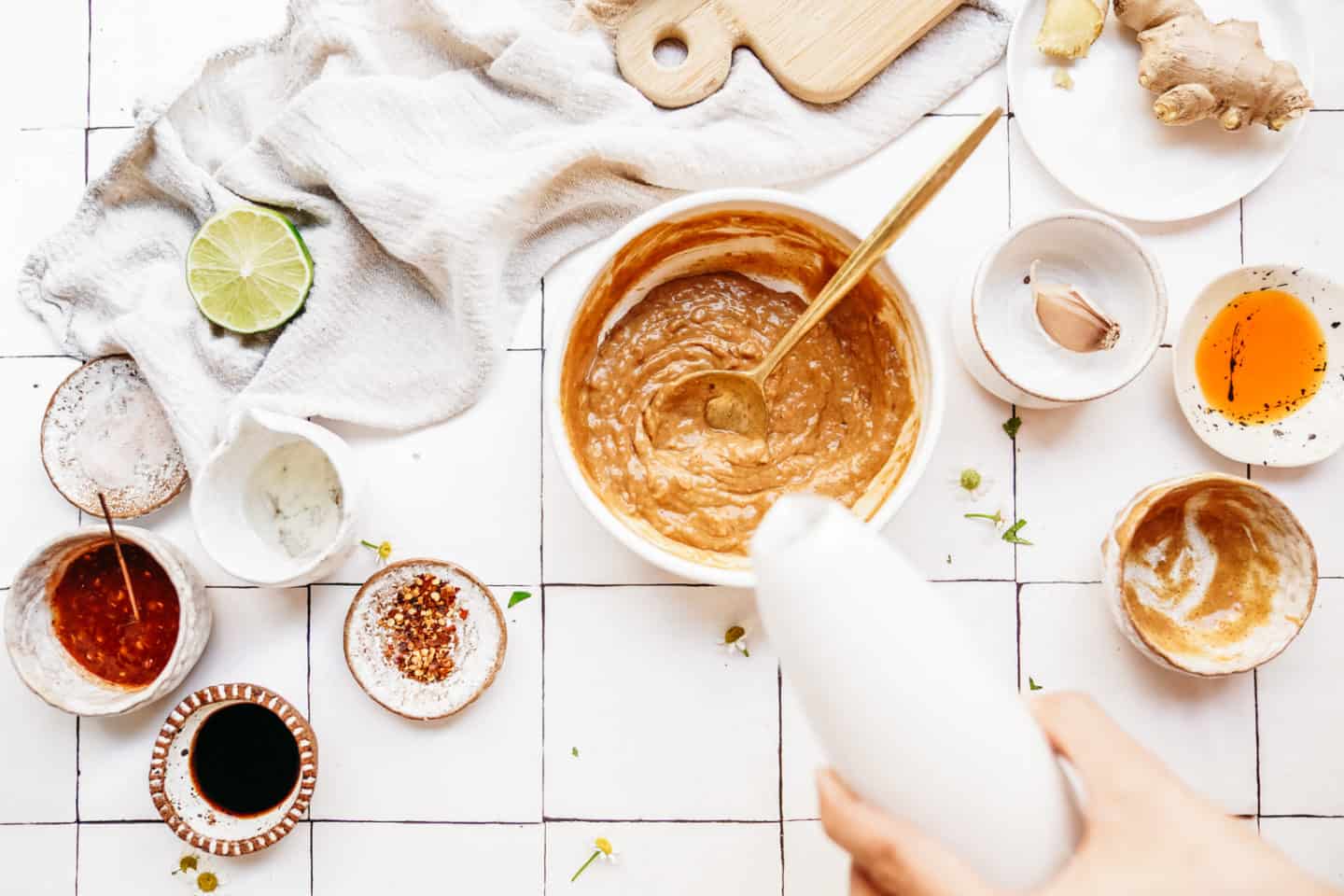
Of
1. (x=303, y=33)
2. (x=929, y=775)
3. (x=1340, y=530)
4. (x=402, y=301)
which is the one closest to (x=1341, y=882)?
(x=1340, y=530)

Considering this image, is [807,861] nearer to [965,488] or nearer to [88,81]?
[965,488]

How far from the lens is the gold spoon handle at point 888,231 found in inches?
37.5

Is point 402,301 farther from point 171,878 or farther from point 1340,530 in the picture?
point 1340,530

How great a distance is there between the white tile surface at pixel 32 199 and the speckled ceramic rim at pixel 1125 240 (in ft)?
3.76

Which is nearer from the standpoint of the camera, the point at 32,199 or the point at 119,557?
the point at 119,557

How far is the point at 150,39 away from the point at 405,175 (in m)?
0.41

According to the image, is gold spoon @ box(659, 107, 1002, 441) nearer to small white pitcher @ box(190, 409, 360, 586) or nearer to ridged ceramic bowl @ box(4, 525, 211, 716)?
small white pitcher @ box(190, 409, 360, 586)

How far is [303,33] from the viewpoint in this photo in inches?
49.8

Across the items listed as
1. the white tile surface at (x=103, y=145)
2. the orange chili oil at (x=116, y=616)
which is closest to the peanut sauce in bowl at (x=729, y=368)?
the orange chili oil at (x=116, y=616)

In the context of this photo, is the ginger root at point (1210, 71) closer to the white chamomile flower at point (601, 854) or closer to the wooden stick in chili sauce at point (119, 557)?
the white chamomile flower at point (601, 854)

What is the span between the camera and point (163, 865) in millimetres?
1281

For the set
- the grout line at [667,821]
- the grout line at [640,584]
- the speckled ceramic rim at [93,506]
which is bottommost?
the grout line at [667,821]

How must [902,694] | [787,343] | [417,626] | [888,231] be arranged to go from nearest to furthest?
[902,694] < [888,231] < [787,343] < [417,626]

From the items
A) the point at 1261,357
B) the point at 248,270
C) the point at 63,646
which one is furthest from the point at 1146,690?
the point at 63,646
